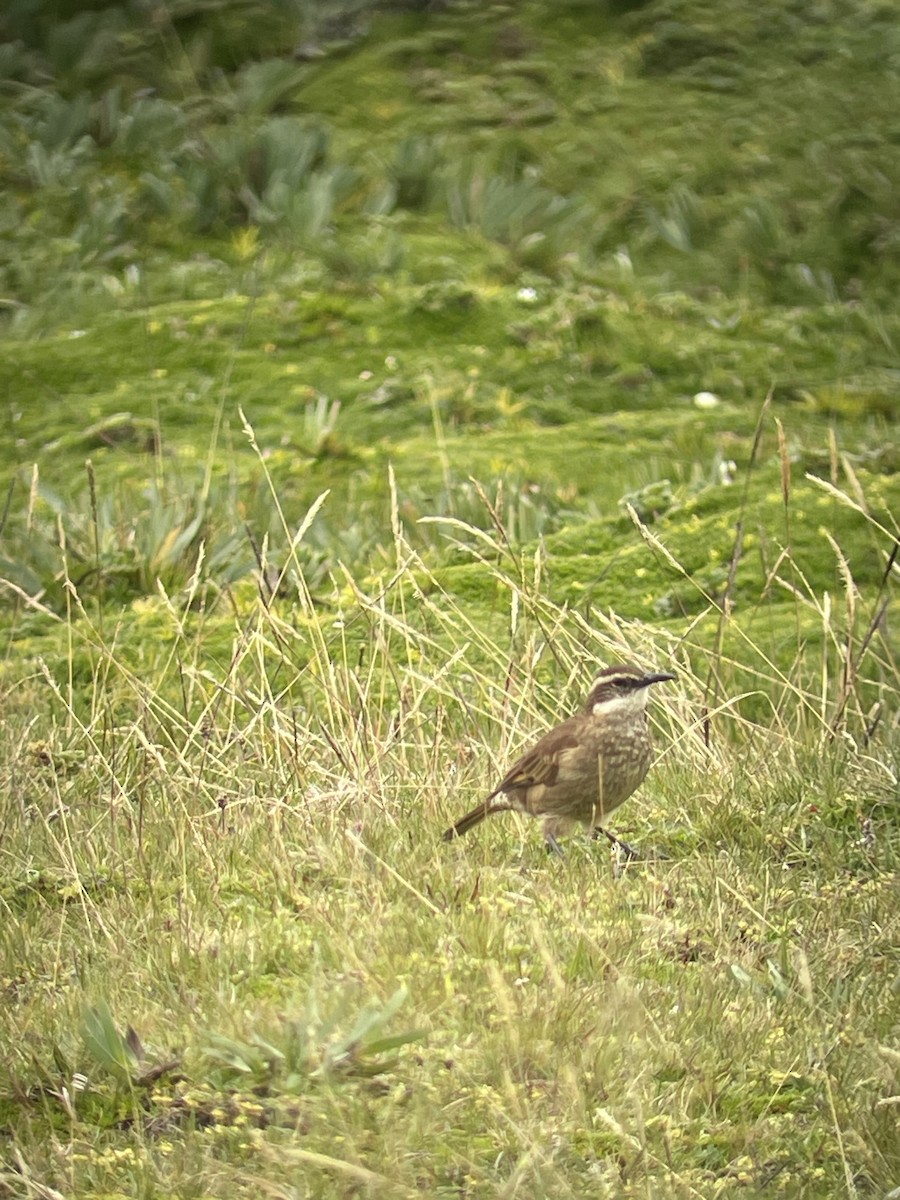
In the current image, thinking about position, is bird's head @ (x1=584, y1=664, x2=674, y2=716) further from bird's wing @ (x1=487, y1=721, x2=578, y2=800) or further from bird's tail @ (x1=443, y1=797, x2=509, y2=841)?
bird's tail @ (x1=443, y1=797, x2=509, y2=841)

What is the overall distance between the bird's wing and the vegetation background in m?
0.20

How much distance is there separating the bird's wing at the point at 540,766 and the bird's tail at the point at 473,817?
26 millimetres

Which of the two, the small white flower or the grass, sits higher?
the grass

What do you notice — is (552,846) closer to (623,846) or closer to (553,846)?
(553,846)

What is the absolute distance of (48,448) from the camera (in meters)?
9.18

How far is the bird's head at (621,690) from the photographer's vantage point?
4695 millimetres

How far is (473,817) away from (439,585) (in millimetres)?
904

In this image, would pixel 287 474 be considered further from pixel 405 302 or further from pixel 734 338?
pixel 734 338

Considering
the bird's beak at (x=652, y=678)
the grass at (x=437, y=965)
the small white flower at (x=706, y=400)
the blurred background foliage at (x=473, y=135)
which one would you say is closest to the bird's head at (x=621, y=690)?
the bird's beak at (x=652, y=678)

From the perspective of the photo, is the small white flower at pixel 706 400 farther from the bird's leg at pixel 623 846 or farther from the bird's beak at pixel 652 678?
the bird's leg at pixel 623 846

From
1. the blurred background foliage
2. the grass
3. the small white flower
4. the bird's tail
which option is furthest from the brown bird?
the blurred background foliage

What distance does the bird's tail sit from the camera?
177 inches

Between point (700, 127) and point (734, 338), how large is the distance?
2.97m

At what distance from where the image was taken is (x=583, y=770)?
4492 mm
